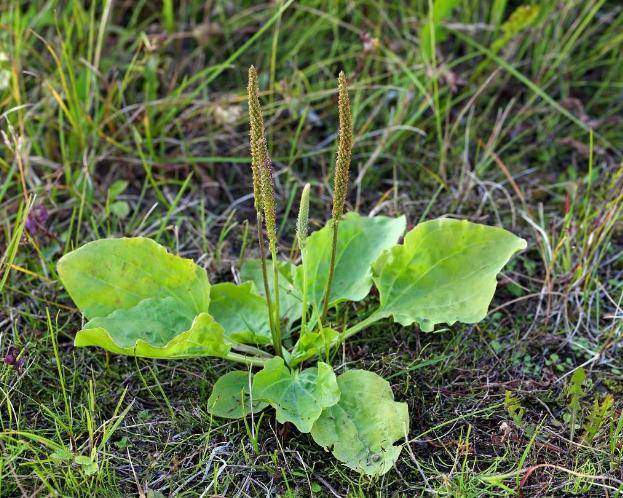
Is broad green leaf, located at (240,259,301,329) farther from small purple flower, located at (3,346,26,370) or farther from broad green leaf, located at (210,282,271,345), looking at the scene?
small purple flower, located at (3,346,26,370)

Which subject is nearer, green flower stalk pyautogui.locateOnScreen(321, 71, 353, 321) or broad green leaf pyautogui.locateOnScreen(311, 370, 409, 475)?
green flower stalk pyautogui.locateOnScreen(321, 71, 353, 321)

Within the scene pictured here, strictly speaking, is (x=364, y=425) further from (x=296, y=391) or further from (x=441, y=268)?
(x=441, y=268)

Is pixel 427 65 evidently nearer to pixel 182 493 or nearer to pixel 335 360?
pixel 335 360

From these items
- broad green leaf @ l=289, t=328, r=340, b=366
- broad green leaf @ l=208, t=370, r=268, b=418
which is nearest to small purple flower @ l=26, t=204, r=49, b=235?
broad green leaf @ l=208, t=370, r=268, b=418

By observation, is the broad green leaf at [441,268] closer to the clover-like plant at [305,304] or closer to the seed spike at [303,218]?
the clover-like plant at [305,304]

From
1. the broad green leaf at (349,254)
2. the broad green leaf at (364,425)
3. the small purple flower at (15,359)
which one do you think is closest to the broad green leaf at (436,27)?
→ the broad green leaf at (349,254)

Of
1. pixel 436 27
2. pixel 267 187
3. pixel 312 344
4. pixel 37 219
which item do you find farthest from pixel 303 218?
pixel 436 27
